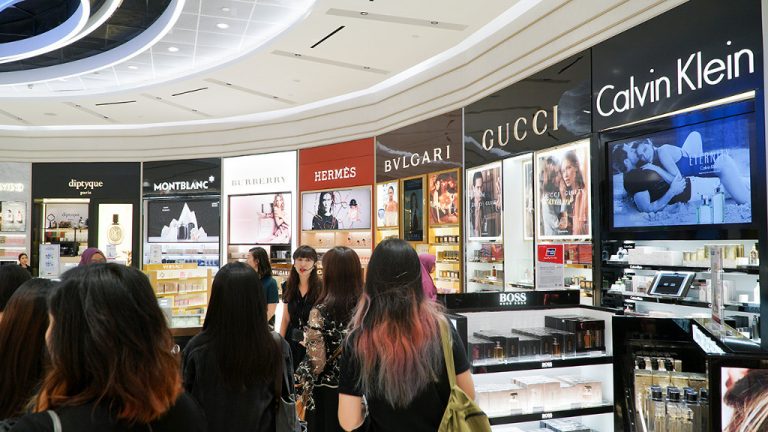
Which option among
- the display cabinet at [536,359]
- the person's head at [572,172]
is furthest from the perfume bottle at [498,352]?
the person's head at [572,172]

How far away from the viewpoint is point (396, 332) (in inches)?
78.3

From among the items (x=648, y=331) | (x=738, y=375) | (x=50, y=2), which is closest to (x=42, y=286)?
(x=738, y=375)

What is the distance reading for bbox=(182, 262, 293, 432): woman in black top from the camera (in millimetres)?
2137

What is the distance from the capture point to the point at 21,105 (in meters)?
10.2

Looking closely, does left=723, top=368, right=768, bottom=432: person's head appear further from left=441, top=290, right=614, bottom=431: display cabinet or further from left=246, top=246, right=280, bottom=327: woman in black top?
left=246, top=246, right=280, bottom=327: woman in black top

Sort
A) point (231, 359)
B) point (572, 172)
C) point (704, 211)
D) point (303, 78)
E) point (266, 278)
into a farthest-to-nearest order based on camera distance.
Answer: point (303, 78), point (572, 172), point (266, 278), point (704, 211), point (231, 359)

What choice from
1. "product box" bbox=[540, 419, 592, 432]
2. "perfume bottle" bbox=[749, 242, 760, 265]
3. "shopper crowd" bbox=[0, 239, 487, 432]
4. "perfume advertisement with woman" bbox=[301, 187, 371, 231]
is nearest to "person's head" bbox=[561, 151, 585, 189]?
"perfume bottle" bbox=[749, 242, 760, 265]

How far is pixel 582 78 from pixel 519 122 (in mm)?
1006

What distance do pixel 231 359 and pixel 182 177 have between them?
1039 cm

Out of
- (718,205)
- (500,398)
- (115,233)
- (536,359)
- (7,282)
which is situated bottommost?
(500,398)

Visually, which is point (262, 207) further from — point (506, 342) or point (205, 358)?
point (205, 358)

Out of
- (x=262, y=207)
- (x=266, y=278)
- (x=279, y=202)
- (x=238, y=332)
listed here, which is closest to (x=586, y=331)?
(x=238, y=332)

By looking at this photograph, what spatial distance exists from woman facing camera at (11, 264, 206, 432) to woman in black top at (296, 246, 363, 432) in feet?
6.04

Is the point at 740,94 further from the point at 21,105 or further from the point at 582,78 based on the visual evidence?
the point at 21,105
